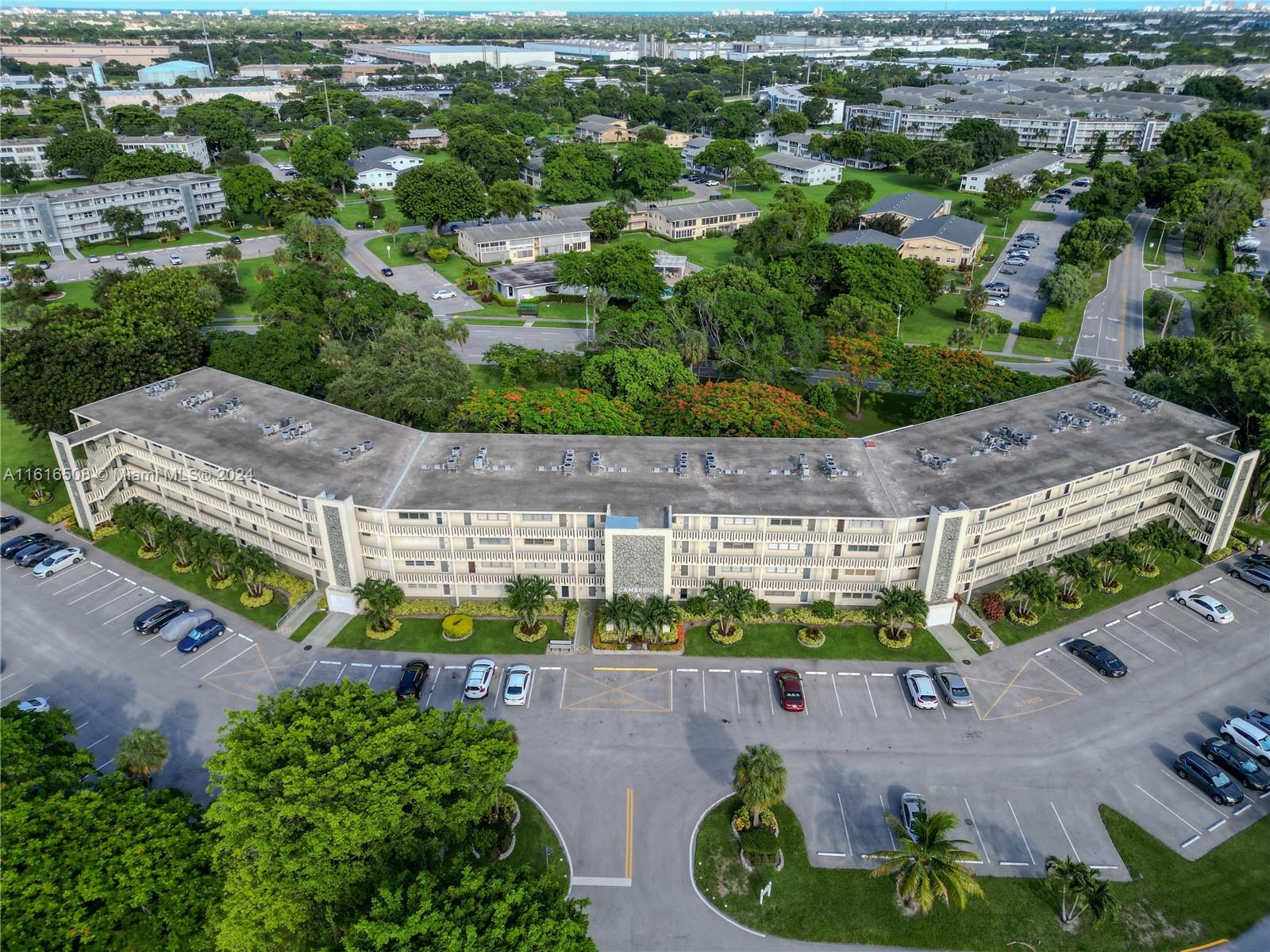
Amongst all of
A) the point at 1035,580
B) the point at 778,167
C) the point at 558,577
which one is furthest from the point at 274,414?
the point at 778,167

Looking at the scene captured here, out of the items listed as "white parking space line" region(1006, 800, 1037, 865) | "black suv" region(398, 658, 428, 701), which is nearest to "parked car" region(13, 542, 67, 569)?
"black suv" region(398, 658, 428, 701)

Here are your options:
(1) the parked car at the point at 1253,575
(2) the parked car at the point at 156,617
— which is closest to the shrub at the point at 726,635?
(2) the parked car at the point at 156,617

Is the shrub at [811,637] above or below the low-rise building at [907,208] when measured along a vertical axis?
below

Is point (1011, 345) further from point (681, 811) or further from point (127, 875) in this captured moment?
point (127, 875)

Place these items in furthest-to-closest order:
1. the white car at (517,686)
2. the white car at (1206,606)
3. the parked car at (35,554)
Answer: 1. the parked car at (35,554)
2. the white car at (1206,606)
3. the white car at (517,686)

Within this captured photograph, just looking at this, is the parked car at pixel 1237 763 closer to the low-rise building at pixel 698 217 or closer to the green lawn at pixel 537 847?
the green lawn at pixel 537 847

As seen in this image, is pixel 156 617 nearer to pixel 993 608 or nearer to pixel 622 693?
pixel 622 693
